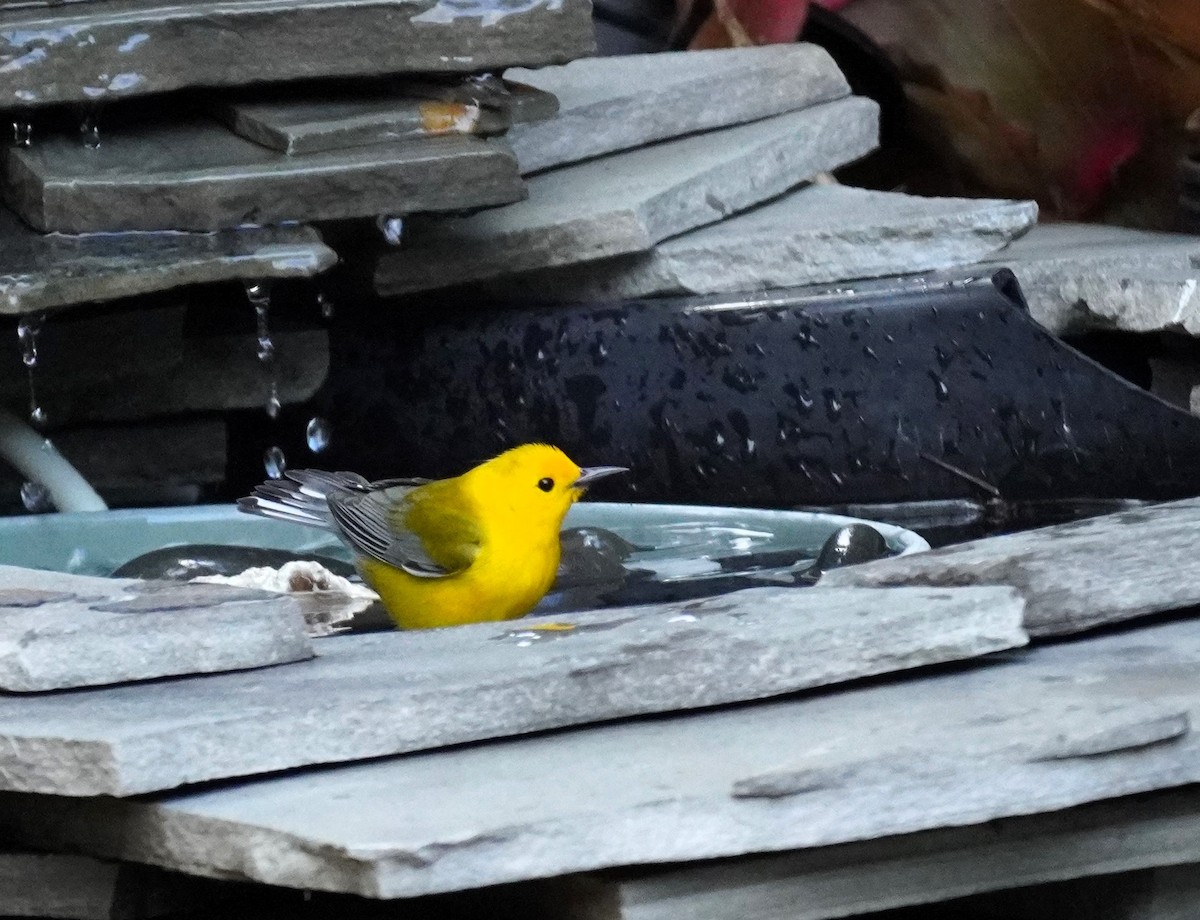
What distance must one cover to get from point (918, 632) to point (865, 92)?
9.77ft

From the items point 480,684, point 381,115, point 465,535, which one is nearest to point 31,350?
point 381,115

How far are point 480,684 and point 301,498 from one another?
49.0 inches

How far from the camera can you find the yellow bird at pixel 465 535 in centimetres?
286

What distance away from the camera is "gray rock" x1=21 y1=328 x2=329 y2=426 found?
373 centimetres

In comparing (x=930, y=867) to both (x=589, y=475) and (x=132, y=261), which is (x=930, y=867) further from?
(x=132, y=261)

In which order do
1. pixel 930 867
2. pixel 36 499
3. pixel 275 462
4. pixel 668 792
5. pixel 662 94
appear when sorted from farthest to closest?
1. pixel 662 94
2. pixel 275 462
3. pixel 36 499
4. pixel 930 867
5. pixel 668 792

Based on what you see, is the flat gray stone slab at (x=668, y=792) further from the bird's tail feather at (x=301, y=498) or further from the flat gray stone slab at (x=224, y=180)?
the flat gray stone slab at (x=224, y=180)

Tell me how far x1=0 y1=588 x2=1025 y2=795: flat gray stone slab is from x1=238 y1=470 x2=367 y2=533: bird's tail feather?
2.44 feet

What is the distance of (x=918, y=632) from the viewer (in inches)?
85.6

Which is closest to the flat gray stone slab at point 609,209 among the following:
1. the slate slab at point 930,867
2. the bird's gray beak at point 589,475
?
the bird's gray beak at point 589,475

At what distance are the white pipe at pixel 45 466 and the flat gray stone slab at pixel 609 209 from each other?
68 cm

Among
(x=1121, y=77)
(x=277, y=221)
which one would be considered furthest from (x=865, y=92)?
(x=277, y=221)

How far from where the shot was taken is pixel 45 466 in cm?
344

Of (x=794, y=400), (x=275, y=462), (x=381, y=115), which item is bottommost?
(x=275, y=462)
